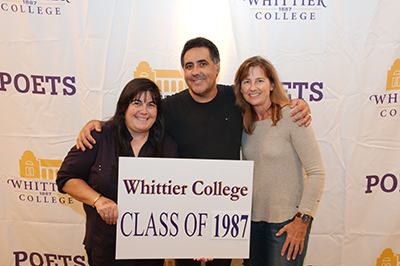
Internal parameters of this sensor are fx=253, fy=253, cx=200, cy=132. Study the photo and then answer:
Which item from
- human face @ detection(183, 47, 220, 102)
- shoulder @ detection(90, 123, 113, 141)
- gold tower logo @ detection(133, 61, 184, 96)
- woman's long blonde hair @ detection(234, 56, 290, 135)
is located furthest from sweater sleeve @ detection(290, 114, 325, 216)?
gold tower logo @ detection(133, 61, 184, 96)

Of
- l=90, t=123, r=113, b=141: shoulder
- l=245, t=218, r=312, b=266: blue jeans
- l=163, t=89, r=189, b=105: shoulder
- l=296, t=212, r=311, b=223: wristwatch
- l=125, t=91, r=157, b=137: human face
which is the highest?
l=163, t=89, r=189, b=105: shoulder

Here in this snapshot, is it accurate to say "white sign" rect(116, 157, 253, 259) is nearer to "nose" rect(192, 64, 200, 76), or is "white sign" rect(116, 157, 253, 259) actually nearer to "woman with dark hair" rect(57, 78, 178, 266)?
"woman with dark hair" rect(57, 78, 178, 266)

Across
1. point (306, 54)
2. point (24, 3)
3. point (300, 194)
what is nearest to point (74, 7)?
point (24, 3)

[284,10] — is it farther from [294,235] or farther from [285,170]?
[294,235]

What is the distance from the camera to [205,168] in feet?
4.21

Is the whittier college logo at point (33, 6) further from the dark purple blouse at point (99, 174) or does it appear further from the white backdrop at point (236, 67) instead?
the dark purple blouse at point (99, 174)

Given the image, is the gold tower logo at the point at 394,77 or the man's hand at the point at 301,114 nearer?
the man's hand at the point at 301,114

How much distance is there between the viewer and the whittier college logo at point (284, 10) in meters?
A: 1.99

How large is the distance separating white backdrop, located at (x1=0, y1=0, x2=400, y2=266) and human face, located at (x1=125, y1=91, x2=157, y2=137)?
792mm

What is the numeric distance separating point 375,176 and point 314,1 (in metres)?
1.50

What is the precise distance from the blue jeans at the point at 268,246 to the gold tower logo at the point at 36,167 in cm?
170

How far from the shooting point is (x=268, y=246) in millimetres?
1438

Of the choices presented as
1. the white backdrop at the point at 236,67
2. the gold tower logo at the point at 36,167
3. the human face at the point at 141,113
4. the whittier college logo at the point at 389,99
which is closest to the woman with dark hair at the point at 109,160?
the human face at the point at 141,113

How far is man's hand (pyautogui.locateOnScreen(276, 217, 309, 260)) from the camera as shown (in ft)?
4.41
